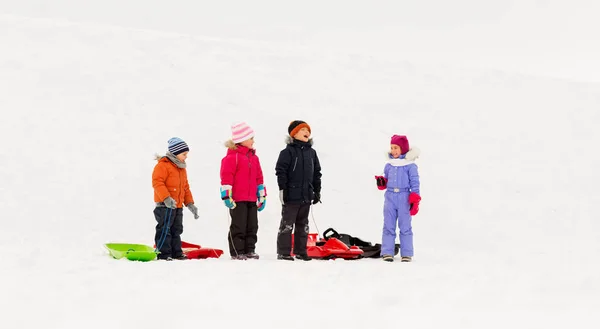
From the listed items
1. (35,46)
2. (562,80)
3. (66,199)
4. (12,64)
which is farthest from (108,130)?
(562,80)

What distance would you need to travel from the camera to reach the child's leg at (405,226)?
959 centimetres

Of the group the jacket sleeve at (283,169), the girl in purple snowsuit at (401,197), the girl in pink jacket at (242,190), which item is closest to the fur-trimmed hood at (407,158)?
the girl in purple snowsuit at (401,197)

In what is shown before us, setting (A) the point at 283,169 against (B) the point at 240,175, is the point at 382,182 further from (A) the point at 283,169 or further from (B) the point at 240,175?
(B) the point at 240,175

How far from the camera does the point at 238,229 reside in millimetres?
9219

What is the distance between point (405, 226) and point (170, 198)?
9.57ft

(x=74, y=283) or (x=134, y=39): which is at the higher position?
(x=134, y=39)

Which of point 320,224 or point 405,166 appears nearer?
point 405,166

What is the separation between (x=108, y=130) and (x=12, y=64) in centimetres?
502

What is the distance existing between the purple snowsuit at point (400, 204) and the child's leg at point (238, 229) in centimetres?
177

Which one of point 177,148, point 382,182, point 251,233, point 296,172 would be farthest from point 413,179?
point 177,148

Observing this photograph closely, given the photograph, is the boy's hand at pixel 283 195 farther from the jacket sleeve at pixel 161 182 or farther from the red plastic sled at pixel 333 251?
the jacket sleeve at pixel 161 182

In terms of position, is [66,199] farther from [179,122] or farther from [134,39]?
[134,39]

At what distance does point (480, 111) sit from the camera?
21.1m

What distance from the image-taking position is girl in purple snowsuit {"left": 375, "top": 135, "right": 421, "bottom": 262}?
960 centimetres
